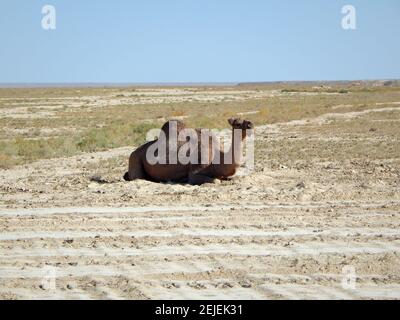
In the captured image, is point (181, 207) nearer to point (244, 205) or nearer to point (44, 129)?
point (244, 205)

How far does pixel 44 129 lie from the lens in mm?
33500

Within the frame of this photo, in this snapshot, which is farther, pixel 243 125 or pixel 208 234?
pixel 243 125

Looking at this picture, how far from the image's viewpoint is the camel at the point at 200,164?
11688 millimetres

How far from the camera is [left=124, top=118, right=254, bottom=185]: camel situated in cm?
1169

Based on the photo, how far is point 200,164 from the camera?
12.1 meters
